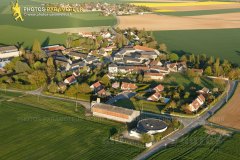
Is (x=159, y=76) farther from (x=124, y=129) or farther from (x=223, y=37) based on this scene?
(x=223, y=37)

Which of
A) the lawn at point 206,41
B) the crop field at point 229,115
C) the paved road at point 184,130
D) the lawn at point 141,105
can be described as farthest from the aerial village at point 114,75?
the lawn at point 206,41

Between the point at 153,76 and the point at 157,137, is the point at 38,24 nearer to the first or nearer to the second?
the point at 153,76

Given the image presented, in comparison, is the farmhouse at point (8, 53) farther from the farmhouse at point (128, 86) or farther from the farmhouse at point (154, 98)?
the farmhouse at point (154, 98)

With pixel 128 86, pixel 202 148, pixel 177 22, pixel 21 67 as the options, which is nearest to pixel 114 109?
pixel 128 86

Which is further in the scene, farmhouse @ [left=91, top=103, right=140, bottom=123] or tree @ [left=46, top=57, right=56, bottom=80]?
tree @ [left=46, top=57, right=56, bottom=80]

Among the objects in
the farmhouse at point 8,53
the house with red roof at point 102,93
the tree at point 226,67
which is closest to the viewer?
the house with red roof at point 102,93

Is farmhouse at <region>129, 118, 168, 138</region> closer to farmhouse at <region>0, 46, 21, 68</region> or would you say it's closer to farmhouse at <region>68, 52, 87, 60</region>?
farmhouse at <region>68, 52, 87, 60</region>

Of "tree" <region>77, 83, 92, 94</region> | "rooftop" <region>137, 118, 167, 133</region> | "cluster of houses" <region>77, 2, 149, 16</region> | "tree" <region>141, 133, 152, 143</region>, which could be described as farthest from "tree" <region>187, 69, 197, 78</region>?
"cluster of houses" <region>77, 2, 149, 16</region>
